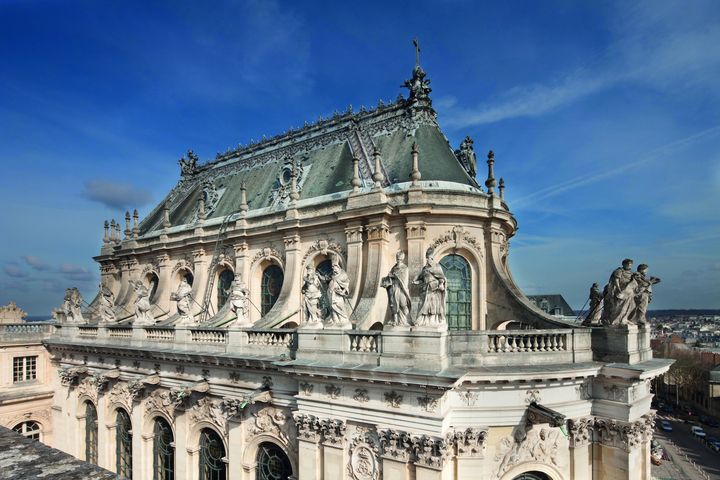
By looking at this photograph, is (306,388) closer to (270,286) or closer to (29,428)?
(270,286)

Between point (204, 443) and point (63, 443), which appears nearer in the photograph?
point (204, 443)

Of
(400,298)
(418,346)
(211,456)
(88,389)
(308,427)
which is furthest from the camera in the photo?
(88,389)

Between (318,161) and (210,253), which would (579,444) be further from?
(210,253)

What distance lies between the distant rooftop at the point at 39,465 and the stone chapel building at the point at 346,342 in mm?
8456

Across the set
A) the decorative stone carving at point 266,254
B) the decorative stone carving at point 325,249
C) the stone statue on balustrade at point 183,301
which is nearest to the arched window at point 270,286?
the decorative stone carving at point 266,254

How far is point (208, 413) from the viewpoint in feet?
59.3

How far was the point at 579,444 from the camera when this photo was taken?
1388 centimetres

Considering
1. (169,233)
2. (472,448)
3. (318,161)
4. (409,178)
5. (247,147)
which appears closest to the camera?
(472,448)

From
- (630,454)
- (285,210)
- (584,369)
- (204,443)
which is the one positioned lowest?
(204,443)

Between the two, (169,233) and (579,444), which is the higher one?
(169,233)

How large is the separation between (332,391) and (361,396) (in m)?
1.04

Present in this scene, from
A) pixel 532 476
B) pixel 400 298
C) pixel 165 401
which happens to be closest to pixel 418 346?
pixel 400 298

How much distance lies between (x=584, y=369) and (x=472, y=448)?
4.10 m

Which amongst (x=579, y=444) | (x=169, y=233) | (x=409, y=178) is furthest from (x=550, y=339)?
(x=169, y=233)
